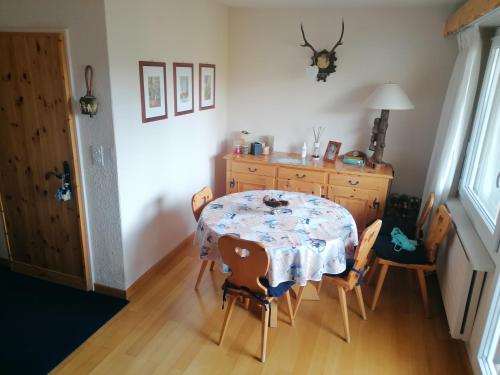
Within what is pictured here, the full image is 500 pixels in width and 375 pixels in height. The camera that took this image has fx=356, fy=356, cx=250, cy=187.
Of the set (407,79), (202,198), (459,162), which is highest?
(407,79)

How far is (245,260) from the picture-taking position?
2035mm

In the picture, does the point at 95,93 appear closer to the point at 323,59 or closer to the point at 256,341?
the point at 256,341

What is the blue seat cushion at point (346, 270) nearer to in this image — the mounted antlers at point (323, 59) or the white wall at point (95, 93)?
the white wall at point (95, 93)

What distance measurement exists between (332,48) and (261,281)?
259 centimetres

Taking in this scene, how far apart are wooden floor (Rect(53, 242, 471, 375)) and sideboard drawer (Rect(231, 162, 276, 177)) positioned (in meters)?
1.33

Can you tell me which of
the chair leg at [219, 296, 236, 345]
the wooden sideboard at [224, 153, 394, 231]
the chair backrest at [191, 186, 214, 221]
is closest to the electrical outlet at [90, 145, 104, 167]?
the chair backrest at [191, 186, 214, 221]

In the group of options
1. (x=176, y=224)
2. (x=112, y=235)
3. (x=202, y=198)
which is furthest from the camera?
(x=176, y=224)

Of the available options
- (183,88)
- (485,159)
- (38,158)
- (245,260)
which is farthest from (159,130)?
(485,159)

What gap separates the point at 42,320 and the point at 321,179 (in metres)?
2.61

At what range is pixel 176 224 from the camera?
336 centimetres

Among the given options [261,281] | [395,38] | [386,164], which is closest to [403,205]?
[386,164]

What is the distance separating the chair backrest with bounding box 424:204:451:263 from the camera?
8.20 feet

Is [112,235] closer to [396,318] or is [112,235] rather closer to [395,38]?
[396,318]

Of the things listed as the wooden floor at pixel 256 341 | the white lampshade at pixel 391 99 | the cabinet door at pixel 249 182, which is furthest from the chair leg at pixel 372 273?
the white lampshade at pixel 391 99
